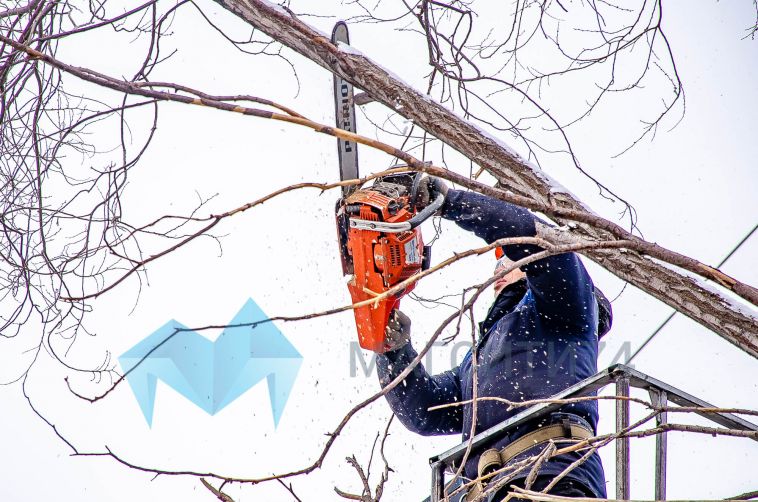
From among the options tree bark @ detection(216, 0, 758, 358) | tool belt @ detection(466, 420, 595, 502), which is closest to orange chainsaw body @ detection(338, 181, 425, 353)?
tree bark @ detection(216, 0, 758, 358)

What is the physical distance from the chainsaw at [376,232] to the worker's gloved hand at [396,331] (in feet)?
0.07

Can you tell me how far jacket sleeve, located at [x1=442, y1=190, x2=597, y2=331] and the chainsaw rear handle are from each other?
50 mm

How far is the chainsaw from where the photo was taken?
6.97 feet

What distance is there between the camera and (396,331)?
2.49 m

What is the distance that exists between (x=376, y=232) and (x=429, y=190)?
0.70 ft

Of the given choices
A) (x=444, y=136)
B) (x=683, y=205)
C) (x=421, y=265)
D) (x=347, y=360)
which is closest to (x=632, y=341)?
(x=683, y=205)

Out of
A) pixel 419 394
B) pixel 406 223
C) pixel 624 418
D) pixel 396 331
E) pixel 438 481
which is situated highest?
pixel 406 223

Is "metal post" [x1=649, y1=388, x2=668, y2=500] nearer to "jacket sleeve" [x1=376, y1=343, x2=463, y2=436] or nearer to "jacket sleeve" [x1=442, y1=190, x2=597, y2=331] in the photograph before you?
"jacket sleeve" [x1=442, y1=190, x2=597, y2=331]

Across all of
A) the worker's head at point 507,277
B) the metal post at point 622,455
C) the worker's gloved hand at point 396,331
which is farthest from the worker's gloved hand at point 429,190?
the metal post at point 622,455

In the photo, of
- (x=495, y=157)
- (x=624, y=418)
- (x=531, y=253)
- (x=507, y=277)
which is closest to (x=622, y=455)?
(x=624, y=418)

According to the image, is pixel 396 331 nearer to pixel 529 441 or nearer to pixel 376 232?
pixel 376 232

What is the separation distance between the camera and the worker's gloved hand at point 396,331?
2.48m

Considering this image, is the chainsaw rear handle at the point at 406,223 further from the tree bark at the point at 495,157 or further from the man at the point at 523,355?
the tree bark at the point at 495,157

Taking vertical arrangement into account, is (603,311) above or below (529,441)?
above
